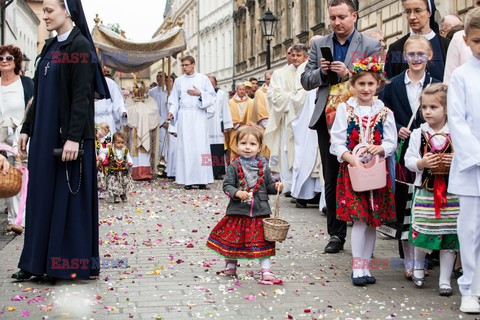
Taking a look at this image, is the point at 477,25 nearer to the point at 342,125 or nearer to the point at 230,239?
the point at 342,125

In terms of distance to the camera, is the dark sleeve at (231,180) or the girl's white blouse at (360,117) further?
the dark sleeve at (231,180)

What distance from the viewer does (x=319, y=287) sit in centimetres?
600

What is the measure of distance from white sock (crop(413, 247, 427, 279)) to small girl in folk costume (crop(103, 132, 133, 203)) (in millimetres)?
6859

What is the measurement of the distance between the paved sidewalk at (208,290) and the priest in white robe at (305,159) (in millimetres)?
2499

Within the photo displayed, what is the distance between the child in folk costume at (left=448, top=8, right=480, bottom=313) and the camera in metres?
5.14

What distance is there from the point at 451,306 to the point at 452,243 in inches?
20.2

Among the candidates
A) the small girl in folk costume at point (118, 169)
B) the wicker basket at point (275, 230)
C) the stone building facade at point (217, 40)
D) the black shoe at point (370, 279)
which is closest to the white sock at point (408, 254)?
the black shoe at point (370, 279)

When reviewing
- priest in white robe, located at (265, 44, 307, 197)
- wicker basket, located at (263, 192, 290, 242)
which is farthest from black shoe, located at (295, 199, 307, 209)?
wicker basket, located at (263, 192, 290, 242)

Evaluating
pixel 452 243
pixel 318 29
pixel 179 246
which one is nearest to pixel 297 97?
pixel 179 246

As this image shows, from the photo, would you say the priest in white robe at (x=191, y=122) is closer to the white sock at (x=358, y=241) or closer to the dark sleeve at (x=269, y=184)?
the dark sleeve at (x=269, y=184)

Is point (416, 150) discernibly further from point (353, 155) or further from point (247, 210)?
point (247, 210)

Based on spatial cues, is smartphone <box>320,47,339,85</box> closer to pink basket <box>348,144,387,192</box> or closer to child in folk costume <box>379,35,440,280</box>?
child in folk costume <box>379,35,440,280</box>

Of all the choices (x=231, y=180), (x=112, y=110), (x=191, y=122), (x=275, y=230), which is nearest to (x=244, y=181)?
(x=231, y=180)

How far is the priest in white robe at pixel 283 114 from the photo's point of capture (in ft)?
38.1
